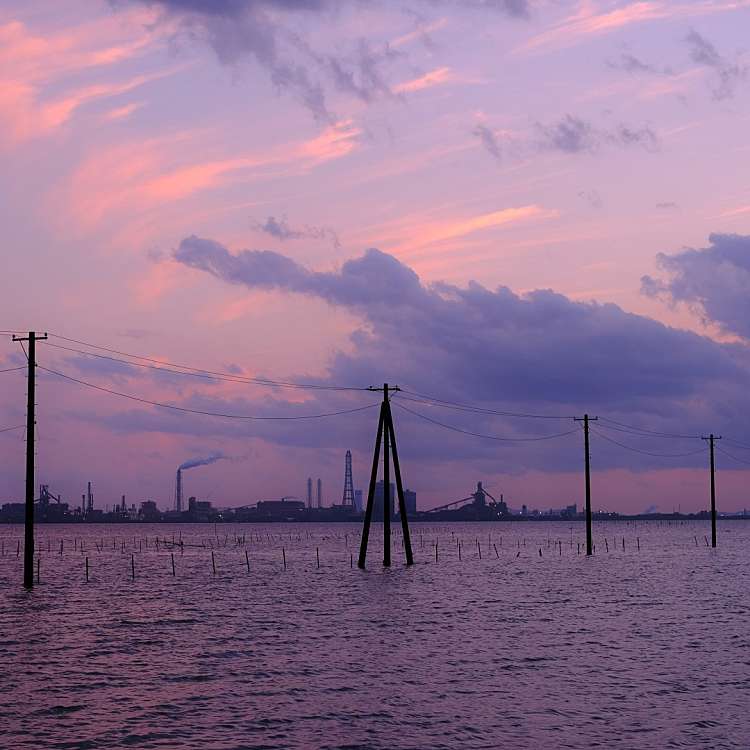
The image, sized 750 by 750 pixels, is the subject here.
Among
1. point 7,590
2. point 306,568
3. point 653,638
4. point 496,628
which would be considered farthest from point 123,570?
point 653,638

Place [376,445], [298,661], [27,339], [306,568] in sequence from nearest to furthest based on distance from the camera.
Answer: [298,661] → [27,339] → [376,445] → [306,568]

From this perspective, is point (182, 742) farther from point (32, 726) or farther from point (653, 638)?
point (653, 638)

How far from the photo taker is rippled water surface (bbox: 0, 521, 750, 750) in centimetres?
2866

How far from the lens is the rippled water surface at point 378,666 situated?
2866 cm

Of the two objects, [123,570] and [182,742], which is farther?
[123,570]

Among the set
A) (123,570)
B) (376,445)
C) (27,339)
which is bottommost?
(123,570)

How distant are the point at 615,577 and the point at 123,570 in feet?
166

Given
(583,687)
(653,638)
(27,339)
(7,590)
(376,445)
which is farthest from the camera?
(376,445)

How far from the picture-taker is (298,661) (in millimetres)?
41094

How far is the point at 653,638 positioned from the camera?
47.2 meters

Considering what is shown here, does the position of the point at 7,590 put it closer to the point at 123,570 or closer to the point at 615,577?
the point at 123,570

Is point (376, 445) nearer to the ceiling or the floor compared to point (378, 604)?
nearer to the ceiling

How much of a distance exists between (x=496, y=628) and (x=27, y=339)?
32.7 m

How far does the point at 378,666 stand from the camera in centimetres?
3950
